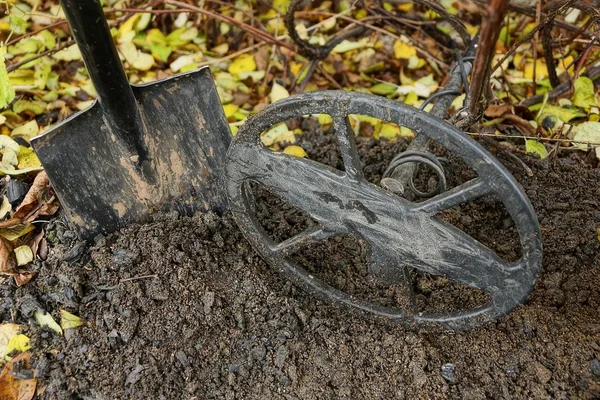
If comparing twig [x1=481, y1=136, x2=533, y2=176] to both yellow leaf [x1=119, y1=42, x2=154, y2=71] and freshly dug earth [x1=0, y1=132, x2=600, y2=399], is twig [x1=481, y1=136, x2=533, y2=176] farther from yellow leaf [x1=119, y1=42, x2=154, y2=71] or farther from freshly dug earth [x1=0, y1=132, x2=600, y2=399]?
yellow leaf [x1=119, y1=42, x2=154, y2=71]

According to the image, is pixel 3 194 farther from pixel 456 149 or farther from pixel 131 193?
pixel 456 149

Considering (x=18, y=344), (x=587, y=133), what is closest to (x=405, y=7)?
(x=587, y=133)

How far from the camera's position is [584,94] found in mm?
2076

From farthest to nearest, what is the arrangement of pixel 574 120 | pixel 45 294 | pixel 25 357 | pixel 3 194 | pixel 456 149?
pixel 574 120
pixel 3 194
pixel 45 294
pixel 25 357
pixel 456 149

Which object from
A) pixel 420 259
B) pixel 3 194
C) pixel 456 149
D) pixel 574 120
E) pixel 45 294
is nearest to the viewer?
pixel 456 149

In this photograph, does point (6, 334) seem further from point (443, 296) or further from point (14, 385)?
point (443, 296)

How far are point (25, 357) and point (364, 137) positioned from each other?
1184 mm

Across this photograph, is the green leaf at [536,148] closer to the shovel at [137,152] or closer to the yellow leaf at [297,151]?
the yellow leaf at [297,151]

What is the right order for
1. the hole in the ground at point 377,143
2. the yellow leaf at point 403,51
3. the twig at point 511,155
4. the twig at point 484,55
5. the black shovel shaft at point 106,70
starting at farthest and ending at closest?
the yellow leaf at point 403,51 → the hole in the ground at point 377,143 → the twig at point 511,155 → the black shovel shaft at point 106,70 → the twig at point 484,55

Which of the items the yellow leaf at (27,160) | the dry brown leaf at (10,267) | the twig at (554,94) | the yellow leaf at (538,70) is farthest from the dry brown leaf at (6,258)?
the yellow leaf at (538,70)

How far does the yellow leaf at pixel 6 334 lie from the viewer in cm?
158

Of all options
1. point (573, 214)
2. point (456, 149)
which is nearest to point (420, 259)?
point (456, 149)

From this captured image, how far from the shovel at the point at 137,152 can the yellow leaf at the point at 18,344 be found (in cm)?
31

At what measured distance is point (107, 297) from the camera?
5.34ft
